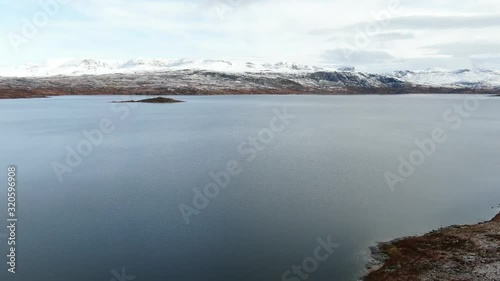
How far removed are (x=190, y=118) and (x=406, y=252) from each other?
80.5 metres

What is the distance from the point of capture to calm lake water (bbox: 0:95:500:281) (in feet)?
79.2

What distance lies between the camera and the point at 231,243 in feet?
86.9

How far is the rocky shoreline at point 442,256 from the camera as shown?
22094 mm

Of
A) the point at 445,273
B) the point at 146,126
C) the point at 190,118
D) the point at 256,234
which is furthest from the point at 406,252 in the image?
the point at 190,118

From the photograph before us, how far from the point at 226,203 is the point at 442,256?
661 inches

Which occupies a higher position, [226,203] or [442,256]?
[226,203]

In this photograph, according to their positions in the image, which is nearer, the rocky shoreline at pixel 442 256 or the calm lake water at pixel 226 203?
the rocky shoreline at pixel 442 256

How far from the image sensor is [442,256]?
24.5 metres

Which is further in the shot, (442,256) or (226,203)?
(226,203)

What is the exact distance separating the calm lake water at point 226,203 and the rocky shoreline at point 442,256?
135 centimetres

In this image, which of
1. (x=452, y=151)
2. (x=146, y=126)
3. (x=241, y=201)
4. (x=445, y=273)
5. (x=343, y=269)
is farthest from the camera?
(x=146, y=126)

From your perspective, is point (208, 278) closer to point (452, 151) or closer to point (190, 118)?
point (452, 151)

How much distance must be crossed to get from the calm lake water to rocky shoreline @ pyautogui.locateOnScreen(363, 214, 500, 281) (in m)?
1.35

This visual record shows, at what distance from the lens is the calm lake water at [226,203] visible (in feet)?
79.2
